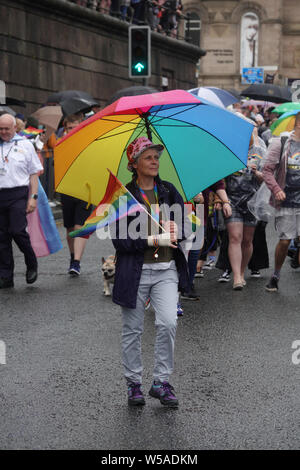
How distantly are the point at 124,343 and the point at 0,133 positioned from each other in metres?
4.85

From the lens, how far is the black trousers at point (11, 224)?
9414mm

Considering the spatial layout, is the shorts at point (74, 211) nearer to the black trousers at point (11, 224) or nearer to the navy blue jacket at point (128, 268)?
the black trousers at point (11, 224)

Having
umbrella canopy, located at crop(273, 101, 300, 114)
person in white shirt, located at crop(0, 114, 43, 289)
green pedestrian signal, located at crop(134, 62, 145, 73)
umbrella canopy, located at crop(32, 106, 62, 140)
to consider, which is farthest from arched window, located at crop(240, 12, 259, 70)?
person in white shirt, located at crop(0, 114, 43, 289)

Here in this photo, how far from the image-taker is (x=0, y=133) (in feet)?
30.7

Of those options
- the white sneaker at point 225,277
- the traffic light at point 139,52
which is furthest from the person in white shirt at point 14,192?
the traffic light at point 139,52

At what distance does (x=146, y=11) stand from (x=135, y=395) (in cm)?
2422

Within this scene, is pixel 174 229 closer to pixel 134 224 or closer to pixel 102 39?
pixel 134 224

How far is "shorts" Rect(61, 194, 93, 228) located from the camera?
33.8 feet

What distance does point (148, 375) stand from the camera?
5.80 m

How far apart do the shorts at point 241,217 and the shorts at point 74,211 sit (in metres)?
1.84

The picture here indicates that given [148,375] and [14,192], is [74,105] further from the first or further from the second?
[148,375]

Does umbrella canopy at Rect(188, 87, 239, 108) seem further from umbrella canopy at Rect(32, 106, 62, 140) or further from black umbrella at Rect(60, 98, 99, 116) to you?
umbrella canopy at Rect(32, 106, 62, 140)

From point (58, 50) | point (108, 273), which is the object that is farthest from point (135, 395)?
point (58, 50)
